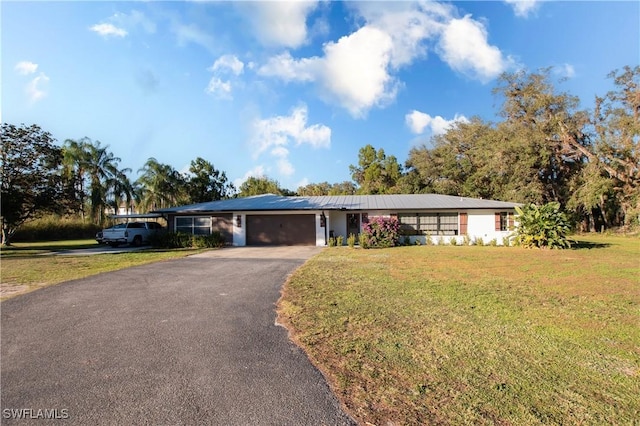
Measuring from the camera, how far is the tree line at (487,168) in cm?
2178

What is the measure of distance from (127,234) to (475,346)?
71.2ft

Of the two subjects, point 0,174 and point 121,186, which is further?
point 121,186

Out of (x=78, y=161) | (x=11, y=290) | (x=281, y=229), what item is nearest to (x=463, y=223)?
(x=281, y=229)

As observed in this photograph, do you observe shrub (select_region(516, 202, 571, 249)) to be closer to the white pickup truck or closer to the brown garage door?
the brown garage door

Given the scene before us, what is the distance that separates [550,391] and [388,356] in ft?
5.00

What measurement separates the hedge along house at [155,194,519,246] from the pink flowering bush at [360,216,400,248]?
6.71 ft

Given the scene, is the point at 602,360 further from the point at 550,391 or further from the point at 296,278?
the point at 296,278

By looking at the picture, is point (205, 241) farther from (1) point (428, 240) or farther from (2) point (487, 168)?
(2) point (487, 168)

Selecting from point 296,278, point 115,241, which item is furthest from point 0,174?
point 296,278

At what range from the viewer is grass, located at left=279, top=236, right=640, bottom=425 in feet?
9.45

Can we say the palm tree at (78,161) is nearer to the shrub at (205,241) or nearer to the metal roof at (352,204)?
the metal roof at (352,204)

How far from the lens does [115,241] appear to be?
20844 millimetres

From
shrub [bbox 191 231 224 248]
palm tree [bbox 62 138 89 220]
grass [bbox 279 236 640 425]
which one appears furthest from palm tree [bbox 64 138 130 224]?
grass [bbox 279 236 640 425]

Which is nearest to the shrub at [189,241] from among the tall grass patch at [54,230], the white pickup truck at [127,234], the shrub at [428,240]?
the white pickup truck at [127,234]
